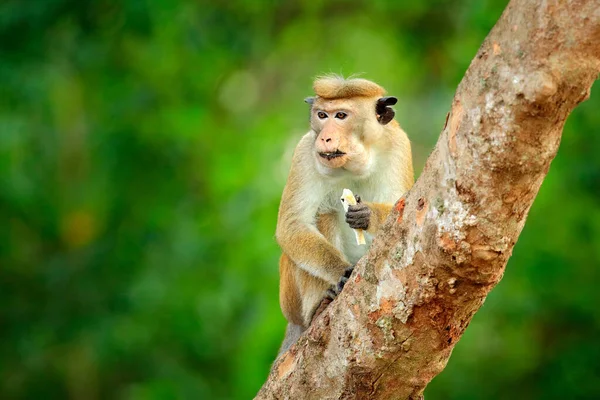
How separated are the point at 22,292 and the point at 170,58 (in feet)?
12.4

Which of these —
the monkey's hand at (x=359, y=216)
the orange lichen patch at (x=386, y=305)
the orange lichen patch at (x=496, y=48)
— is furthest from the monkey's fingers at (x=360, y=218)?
the orange lichen patch at (x=496, y=48)

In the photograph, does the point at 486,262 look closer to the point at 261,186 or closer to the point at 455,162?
the point at 455,162

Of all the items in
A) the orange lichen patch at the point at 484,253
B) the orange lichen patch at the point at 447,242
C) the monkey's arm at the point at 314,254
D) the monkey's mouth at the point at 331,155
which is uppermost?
the monkey's mouth at the point at 331,155

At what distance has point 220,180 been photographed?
37.2 feet

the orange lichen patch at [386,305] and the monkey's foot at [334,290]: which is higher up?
the monkey's foot at [334,290]

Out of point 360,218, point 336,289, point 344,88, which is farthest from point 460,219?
point 344,88

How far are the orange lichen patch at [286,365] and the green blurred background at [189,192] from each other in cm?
537

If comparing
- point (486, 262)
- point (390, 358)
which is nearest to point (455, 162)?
point (486, 262)

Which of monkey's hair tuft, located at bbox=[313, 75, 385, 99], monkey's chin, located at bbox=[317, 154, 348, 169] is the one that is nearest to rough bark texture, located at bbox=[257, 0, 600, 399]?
monkey's chin, located at bbox=[317, 154, 348, 169]

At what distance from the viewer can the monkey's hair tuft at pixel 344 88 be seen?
6.17 meters

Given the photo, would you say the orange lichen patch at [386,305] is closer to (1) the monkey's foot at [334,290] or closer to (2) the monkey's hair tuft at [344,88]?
(1) the monkey's foot at [334,290]

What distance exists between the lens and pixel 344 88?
6188mm

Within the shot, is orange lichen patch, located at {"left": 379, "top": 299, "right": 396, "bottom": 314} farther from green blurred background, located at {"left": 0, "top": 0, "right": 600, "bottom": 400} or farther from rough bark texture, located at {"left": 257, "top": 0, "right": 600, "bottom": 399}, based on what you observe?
green blurred background, located at {"left": 0, "top": 0, "right": 600, "bottom": 400}

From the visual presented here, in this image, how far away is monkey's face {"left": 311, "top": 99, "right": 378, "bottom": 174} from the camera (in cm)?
590
